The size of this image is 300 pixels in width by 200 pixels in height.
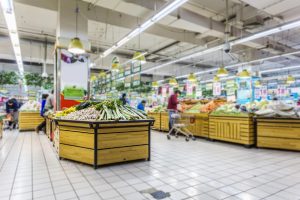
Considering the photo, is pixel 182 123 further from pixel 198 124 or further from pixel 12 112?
pixel 12 112

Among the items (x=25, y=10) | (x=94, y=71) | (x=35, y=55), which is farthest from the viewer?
(x=94, y=71)

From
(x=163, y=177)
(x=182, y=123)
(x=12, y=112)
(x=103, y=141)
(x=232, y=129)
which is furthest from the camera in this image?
(x=12, y=112)

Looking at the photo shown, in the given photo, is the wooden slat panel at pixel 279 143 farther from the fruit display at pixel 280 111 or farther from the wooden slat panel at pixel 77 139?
the wooden slat panel at pixel 77 139

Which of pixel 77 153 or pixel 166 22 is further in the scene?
pixel 166 22

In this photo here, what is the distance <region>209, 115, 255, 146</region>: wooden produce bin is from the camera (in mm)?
6264

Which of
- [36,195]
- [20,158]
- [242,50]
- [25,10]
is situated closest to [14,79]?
[25,10]

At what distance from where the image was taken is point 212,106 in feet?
27.3

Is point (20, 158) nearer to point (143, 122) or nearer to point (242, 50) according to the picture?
point (143, 122)

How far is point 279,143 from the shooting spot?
588 cm

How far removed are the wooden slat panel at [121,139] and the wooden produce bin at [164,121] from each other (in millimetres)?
5127

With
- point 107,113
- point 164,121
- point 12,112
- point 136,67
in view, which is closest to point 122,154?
point 107,113

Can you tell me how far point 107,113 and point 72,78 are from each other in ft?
11.5

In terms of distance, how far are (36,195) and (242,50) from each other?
41.9 ft

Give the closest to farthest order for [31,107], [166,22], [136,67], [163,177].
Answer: [163,177] → [166,22] → [136,67] → [31,107]
